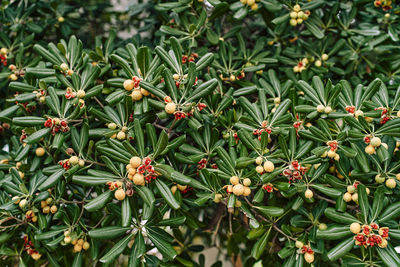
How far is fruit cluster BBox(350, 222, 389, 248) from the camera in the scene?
119 cm

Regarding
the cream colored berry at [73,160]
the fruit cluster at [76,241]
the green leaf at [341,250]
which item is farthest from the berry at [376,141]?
the fruit cluster at [76,241]

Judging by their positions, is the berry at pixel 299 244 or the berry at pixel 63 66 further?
the berry at pixel 63 66

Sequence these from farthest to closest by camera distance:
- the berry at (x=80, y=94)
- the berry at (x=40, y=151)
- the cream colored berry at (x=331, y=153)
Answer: the berry at (x=40, y=151) → the berry at (x=80, y=94) → the cream colored berry at (x=331, y=153)

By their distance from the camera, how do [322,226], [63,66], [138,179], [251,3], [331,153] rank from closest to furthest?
[138,179] → [331,153] → [322,226] → [63,66] → [251,3]

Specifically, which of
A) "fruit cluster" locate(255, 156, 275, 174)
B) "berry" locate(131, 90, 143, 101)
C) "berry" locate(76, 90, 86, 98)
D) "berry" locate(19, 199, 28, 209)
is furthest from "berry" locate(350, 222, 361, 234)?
"berry" locate(19, 199, 28, 209)

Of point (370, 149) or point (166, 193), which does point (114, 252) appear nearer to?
point (166, 193)

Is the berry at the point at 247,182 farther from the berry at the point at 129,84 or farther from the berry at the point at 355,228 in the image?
the berry at the point at 129,84

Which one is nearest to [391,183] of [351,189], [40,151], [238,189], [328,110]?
[351,189]

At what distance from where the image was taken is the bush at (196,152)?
1256mm

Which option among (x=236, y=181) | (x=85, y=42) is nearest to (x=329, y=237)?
(x=236, y=181)

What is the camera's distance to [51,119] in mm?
1373

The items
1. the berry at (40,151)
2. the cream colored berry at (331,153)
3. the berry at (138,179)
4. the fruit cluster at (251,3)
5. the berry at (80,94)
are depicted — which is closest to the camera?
the berry at (138,179)

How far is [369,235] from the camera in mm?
1205

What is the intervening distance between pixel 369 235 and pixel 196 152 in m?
0.74
